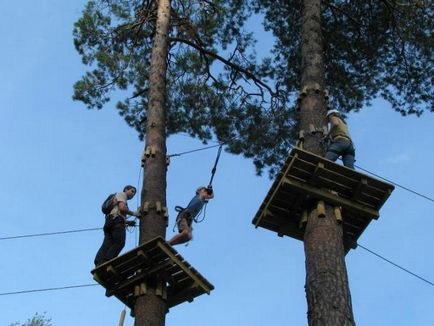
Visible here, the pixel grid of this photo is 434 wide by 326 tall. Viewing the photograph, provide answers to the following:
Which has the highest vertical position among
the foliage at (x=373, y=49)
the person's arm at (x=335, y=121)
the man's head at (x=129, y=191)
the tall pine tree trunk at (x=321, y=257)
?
the foliage at (x=373, y=49)

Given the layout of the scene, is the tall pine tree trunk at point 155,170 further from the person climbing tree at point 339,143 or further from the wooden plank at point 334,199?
the person climbing tree at point 339,143

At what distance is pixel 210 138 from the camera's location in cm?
1469

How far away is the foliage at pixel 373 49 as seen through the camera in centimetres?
1294

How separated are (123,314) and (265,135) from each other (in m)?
7.14

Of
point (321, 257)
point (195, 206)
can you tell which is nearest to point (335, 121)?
point (321, 257)

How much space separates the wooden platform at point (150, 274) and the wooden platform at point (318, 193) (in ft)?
3.16

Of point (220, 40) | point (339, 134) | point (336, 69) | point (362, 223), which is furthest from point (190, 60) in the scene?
point (362, 223)

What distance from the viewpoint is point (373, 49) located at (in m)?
13.4

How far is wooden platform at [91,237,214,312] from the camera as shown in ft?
24.2

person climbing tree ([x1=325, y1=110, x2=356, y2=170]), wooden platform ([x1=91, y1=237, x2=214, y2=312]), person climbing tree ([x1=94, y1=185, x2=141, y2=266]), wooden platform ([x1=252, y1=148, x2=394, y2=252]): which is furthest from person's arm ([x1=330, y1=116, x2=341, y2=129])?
person climbing tree ([x1=94, y1=185, x2=141, y2=266])

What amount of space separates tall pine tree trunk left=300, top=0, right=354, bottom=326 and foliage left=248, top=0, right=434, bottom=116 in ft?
14.5

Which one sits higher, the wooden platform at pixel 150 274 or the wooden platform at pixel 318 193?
the wooden platform at pixel 318 193

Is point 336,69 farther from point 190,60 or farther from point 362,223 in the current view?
point 362,223

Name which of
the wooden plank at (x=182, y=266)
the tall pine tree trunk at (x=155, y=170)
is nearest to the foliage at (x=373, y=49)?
the tall pine tree trunk at (x=155, y=170)
